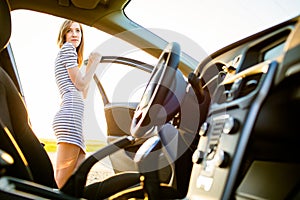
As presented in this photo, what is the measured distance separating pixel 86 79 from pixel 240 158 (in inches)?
56.4

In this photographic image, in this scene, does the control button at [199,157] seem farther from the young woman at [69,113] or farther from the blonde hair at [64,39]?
the blonde hair at [64,39]

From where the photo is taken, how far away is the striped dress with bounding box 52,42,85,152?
1.98 metres

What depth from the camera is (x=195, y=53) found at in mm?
1902

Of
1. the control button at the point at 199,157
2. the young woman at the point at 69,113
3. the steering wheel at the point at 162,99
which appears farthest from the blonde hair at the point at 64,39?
the control button at the point at 199,157

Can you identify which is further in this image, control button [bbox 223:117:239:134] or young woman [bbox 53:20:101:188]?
young woman [bbox 53:20:101:188]

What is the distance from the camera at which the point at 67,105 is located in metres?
2.01

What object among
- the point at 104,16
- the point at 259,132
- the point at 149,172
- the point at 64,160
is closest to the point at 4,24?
the point at 149,172

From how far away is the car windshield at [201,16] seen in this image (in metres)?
1.69

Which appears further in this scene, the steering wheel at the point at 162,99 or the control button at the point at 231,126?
the steering wheel at the point at 162,99

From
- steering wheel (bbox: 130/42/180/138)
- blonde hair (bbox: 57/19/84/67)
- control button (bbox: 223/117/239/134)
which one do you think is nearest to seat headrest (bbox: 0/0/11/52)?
steering wheel (bbox: 130/42/180/138)

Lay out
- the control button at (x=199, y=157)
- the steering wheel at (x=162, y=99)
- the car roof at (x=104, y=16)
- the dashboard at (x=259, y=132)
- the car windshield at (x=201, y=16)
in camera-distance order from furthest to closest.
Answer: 1. the car roof at (x=104, y=16)
2. the car windshield at (x=201, y=16)
3. the steering wheel at (x=162, y=99)
4. the control button at (x=199, y=157)
5. the dashboard at (x=259, y=132)

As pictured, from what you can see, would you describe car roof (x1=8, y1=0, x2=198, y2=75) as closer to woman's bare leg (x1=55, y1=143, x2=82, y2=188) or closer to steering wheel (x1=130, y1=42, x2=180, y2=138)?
woman's bare leg (x1=55, y1=143, x2=82, y2=188)

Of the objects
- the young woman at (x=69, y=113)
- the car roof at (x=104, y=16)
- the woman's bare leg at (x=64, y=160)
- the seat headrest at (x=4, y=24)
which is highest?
the car roof at (x=104, y=16)

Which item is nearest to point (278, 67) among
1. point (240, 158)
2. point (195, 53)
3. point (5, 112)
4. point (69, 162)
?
point (240, 158)
